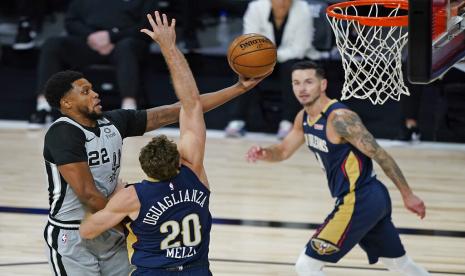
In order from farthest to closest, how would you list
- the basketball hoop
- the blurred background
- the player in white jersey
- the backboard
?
the blurred background → the basketball hoop → the player in white jersey → the backboard

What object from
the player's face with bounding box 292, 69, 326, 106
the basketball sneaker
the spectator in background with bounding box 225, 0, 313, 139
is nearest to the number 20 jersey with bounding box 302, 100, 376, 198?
the player's face with bounding box 292, 69, 326, 106

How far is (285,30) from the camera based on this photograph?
9.66 m

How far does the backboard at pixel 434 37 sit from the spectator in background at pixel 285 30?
5.01 meters

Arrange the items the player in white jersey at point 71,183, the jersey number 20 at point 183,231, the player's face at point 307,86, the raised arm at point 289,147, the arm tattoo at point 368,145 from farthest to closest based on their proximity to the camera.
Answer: the raised arm at point 289,147 → the player's face at point 307,86 → the arm tattoo at point 368,145 → the player in white jersey at point 71,183 → the jersey number 20 at point 183,231

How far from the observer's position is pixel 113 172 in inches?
175

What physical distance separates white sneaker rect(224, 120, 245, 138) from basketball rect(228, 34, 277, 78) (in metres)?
5.03

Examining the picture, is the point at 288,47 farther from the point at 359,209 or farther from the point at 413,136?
the point at 359,209

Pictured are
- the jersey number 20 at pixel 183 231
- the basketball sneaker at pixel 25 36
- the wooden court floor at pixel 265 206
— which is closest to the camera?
the jersey number 20 at pixel 183 231

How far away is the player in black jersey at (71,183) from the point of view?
14.1ft

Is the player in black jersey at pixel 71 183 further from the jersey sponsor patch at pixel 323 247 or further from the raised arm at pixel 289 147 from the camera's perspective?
the raised arm at pixel 289 147

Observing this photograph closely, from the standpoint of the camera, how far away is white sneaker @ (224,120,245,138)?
9930 millimetres

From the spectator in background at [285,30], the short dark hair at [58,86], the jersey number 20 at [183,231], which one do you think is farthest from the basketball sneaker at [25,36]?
the jersey number 20 at [183,231]

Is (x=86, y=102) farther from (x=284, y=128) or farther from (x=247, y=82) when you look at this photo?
(x=284, y=128)

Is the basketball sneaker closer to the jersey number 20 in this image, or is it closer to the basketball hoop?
the basketball hoop
